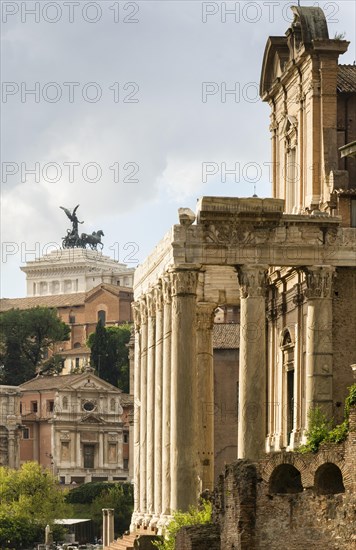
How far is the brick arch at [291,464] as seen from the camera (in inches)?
1519

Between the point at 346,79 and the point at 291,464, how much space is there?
71.3 feet

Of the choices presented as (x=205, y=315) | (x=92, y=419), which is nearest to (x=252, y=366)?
(x=205, y=315)

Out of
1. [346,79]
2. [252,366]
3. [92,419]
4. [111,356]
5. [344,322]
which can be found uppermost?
[111,356]

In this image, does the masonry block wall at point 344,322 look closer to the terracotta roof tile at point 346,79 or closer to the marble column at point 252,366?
the marble column at point 252,366

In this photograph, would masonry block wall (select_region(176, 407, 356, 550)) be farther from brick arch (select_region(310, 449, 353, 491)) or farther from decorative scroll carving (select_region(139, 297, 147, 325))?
decorative scroll carving (select_region(139, 297, 147, 325))

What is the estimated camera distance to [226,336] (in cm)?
8631

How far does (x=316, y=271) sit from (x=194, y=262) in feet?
11.1

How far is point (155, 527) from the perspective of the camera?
5728 cm

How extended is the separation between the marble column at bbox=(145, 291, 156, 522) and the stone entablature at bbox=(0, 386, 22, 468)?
8473cm

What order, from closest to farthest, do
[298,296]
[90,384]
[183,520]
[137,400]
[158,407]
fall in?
[183,520], [298,296], [158,407], [137,400], [90,384]

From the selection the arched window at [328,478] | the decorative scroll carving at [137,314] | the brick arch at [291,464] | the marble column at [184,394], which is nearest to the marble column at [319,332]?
the marble column at [184,394]

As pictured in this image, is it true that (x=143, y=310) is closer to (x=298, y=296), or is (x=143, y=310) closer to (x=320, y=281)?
(x=298, y=296)

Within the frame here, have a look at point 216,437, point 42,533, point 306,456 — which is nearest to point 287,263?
point 306,456

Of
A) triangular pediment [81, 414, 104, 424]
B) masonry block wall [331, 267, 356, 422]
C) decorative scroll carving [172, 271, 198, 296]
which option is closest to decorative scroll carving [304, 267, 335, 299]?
masonry block wall [331, 267, 356, 422]
